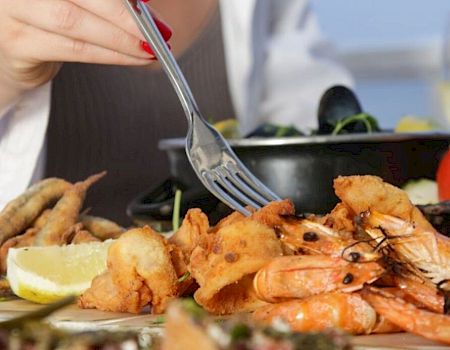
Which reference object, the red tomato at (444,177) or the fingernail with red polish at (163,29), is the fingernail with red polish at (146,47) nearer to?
the fingernail with red polish at (163,29)

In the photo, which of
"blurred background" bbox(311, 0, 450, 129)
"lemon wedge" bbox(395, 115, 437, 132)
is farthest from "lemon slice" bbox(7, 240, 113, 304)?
"blurred background" bbox(311, 0, 450, 129)

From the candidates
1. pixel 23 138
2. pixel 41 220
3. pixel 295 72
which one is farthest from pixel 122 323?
pixel 295 72

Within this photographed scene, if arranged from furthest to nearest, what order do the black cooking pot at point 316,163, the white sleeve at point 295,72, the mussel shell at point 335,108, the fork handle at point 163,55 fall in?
the white sleeve at point 295,72 → the mussel shell at point 335,108 → the black cooking pot at point 316,163 → the fork handle at point 163,55

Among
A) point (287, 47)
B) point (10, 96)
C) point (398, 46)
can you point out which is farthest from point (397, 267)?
point (398, 46)

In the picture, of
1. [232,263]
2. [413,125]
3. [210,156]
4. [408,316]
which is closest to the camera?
[408,316]

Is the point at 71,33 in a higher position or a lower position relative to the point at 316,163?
higher

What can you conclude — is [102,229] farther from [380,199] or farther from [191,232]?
[380,199]

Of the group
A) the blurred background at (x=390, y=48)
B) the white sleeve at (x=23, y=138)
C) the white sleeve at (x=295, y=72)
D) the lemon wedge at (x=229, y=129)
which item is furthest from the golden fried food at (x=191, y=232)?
the blurred background at (x=390, y=48)

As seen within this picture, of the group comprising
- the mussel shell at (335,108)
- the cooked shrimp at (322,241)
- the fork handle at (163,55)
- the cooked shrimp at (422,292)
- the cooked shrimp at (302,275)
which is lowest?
the cooked shrimp at (422,292)
